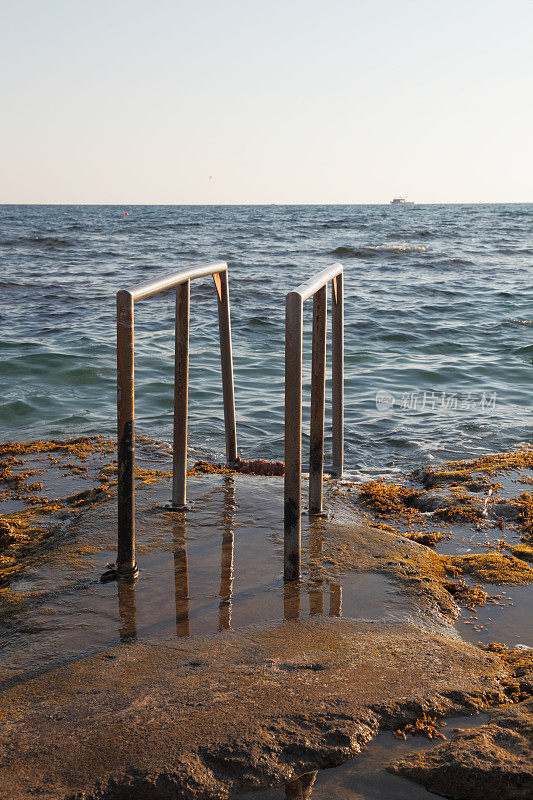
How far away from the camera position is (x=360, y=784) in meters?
1.90

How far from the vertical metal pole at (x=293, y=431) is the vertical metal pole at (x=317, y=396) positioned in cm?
67

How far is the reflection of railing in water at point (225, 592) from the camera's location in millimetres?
2649

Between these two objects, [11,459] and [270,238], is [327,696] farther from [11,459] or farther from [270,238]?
[270,238]

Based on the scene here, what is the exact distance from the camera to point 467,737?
2.03 meters

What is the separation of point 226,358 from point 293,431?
1613 mm

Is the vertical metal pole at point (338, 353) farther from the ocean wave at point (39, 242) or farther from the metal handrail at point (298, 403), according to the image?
the ocean wave at point (39, 242)

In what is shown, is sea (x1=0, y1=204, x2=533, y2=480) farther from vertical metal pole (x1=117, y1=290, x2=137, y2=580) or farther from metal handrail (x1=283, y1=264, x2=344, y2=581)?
metal handrail (x1=283, y1=264, x2=344, y2=581)

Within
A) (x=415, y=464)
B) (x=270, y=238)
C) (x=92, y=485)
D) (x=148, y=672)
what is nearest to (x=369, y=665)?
(x=148, y=672)

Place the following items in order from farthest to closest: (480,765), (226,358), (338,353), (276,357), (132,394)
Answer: (276,357) < (338,353) < (226,358) < (132,394) < (480,765)

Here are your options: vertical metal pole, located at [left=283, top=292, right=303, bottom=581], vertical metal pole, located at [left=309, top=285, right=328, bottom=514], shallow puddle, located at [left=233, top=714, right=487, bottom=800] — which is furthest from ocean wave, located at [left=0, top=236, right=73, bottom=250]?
shallow puddle, located at [left=233, top=714, right=487, bottom=800]

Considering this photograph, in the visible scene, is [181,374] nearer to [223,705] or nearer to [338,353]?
[338,353]

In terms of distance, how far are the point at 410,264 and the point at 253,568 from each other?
68.8 feet


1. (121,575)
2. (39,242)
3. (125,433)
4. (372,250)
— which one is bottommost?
(121,575)

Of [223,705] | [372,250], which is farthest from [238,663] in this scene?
[372,250]
